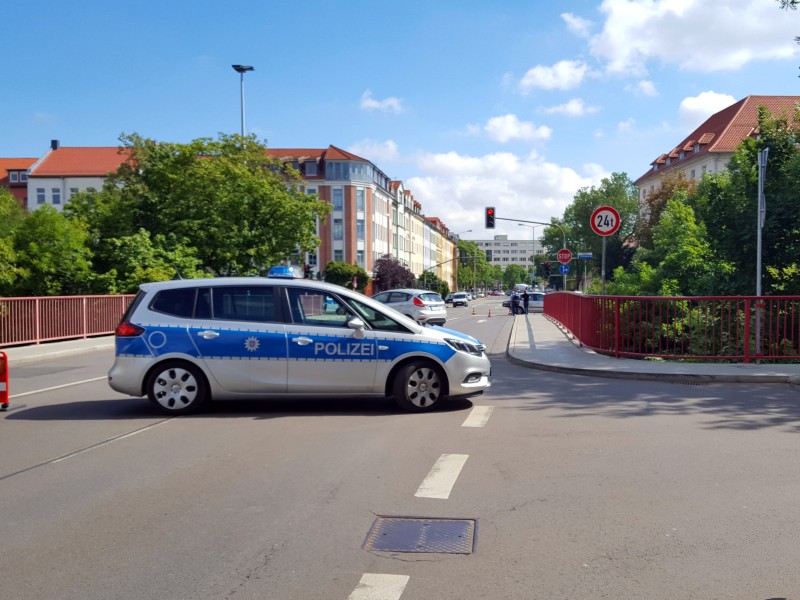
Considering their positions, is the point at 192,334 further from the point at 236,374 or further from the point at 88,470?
the point at 88,470

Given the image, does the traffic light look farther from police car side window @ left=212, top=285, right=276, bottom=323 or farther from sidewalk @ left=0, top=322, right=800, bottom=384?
police car side window @ left=212, top=285, right=276, bottom=323

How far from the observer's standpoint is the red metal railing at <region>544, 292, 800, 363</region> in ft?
44.9

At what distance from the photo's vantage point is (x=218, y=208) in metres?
40.8

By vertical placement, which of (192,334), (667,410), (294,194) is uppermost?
(294,194)

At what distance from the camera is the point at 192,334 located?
9.05m

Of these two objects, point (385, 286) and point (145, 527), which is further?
point (385, 286)

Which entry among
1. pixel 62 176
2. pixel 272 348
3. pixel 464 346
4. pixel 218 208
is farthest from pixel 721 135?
pixel 272 348

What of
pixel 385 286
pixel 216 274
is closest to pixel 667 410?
pixel 216 274

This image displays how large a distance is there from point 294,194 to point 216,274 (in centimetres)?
744

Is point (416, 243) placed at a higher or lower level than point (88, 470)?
higher

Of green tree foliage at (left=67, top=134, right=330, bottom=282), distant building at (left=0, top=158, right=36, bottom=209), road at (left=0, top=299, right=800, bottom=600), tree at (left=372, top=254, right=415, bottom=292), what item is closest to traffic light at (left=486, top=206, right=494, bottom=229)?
green tree foliage at (left=67, top=134, right=330, bottom=282)

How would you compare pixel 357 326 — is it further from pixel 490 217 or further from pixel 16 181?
pixel 16 181

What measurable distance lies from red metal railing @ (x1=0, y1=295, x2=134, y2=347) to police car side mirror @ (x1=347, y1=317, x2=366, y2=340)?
14654 mm

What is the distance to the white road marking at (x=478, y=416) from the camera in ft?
27.8
